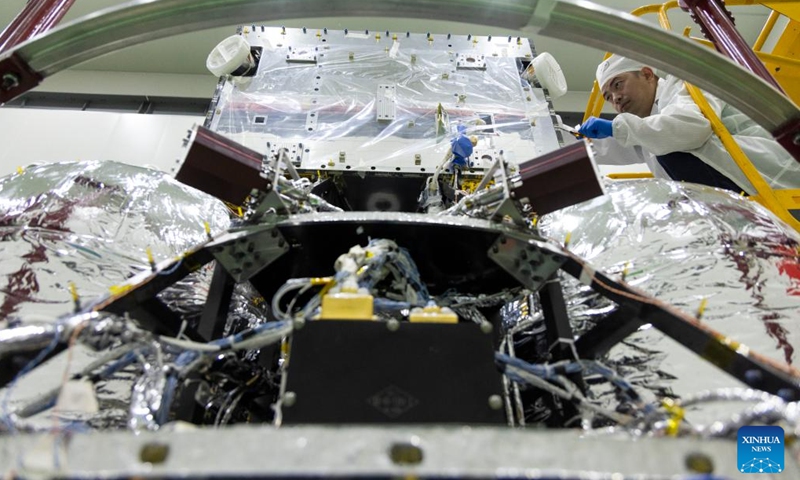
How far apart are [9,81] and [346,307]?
1013mm

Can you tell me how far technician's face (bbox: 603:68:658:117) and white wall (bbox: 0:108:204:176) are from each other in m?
2.87

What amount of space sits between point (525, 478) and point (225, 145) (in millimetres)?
925

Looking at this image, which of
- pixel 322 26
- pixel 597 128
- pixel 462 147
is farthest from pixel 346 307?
pixel 322 26

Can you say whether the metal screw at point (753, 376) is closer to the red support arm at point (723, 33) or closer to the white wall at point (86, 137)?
the red support arm at point (723, 33)

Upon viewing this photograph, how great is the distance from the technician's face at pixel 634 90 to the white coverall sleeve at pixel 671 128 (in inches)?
19.5

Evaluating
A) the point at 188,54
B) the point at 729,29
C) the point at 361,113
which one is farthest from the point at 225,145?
the point at 188,54

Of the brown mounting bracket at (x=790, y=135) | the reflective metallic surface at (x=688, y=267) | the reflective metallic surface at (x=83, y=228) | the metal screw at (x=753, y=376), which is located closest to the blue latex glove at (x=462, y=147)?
the reflective metallic surface at (x=688, y=267)

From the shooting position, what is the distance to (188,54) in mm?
Answer: 5340

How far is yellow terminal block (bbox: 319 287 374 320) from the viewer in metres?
0.94

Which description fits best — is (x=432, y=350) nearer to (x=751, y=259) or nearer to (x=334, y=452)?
(x=334, y=452)

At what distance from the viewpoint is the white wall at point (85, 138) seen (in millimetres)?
4039

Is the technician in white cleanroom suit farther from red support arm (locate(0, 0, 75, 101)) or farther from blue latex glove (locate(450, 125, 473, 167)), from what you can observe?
red support arm (locate(0, 0, 75, 101))

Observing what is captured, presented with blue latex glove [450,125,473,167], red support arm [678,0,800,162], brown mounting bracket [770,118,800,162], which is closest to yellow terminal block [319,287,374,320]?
brown mounting bracket [770,118,800,162]

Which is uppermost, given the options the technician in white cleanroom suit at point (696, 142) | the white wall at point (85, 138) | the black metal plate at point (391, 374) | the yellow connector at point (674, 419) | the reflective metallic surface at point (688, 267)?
the white wall at point (85, 138)
